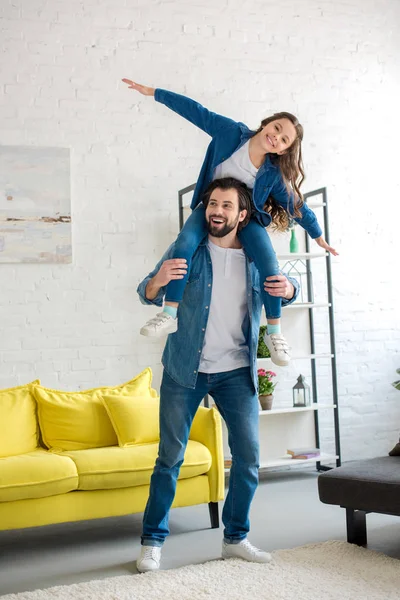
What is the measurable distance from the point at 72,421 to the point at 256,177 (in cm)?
176

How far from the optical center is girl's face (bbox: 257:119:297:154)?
115 inches

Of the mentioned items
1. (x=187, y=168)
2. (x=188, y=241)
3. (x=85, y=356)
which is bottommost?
(x=85, y=356)

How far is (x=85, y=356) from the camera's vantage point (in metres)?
5.07

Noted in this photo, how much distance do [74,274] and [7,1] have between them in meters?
1.91

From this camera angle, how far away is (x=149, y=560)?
3018 mm

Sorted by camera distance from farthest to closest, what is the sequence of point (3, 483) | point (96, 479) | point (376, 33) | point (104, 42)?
point (376, 33) < point (104, 42) < point (96, 479) < point (3, 483)

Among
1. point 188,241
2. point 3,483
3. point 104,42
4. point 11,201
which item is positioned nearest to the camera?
point 188,241

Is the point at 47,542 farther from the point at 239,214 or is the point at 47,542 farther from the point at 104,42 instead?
the point at 104,42

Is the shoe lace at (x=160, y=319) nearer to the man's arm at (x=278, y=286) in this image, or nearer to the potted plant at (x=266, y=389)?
the man's arm at (x=278, y=286)

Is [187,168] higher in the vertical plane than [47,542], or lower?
higher

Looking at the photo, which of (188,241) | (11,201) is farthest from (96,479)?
(11,201)

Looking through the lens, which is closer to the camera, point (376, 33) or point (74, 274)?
point (74, 274)

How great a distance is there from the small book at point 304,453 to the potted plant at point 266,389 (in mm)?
406

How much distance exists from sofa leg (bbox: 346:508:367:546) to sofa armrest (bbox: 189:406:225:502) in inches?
30.9
